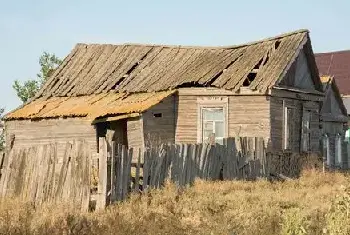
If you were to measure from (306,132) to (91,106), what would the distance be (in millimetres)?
8036

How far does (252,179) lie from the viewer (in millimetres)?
17281

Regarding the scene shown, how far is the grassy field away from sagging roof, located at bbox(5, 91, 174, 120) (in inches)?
257

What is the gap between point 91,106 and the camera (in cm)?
2292

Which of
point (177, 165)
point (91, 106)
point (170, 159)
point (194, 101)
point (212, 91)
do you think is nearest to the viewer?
point (170, 159)

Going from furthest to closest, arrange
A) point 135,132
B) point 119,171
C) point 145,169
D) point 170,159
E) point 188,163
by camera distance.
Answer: point 135,132, point 188,163, point 170,159, point 145,169, point 119,171

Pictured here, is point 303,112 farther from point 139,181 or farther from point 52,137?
point 139,181

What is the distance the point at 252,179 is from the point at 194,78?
19.0 ft

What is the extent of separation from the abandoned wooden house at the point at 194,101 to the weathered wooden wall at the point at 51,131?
39 mm

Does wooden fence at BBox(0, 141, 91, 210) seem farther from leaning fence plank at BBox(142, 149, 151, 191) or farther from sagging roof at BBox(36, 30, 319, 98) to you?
sagging roof at BBox(36, 30, 319, 98)

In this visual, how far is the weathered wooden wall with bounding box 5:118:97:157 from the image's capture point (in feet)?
75.2

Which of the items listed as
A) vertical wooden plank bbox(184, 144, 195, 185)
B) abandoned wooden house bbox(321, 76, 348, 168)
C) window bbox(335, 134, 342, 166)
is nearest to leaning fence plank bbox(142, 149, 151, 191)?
vertical wooden plank bbox(184, 144, 195, 185)

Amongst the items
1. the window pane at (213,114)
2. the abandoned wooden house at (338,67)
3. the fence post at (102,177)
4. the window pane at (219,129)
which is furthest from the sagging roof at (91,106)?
the abandoned wooden house at (338,67)

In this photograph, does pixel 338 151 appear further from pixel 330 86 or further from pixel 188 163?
pixel 188 163

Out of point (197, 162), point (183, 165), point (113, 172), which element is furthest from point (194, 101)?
point (113, 172)
